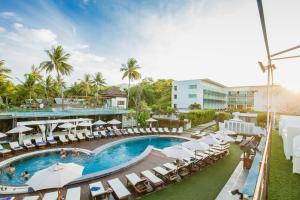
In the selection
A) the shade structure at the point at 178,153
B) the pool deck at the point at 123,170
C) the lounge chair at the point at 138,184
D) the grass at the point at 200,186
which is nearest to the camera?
the grass at the point at 200,186

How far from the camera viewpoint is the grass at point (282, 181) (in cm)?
656

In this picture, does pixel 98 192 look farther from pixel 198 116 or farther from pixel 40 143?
pixel 198 116

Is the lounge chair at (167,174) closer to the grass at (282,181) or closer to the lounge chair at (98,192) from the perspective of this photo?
the lounge chair at (98,192)

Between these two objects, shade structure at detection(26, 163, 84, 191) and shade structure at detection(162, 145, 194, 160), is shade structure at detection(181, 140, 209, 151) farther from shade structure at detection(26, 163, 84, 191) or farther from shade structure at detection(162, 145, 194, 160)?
shade structure at detection(26, 163, 84, 191)

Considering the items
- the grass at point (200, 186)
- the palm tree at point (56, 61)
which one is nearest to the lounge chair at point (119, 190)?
the grass at point (200, 186)

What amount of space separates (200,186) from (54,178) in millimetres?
7218

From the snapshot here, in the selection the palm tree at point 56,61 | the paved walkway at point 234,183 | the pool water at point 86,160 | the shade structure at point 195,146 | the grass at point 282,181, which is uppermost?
the palm tree at point 56,61

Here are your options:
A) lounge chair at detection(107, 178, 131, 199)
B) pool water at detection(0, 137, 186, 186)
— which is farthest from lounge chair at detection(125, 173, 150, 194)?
pool water at detection(0, 137, 186, 186)

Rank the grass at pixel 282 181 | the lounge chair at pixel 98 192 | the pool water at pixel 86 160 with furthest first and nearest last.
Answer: the pool water at pixel 86 160
the lounge chair at pixel 98 192
the grass at pixel 282 181

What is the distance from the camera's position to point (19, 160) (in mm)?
14070

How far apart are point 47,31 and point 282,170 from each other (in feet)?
72.0

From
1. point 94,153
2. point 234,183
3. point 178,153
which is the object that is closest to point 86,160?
point 94,153

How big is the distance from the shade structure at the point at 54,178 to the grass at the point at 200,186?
3.53 metres

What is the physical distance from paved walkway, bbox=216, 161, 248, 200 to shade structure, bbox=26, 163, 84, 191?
6.69 metres
